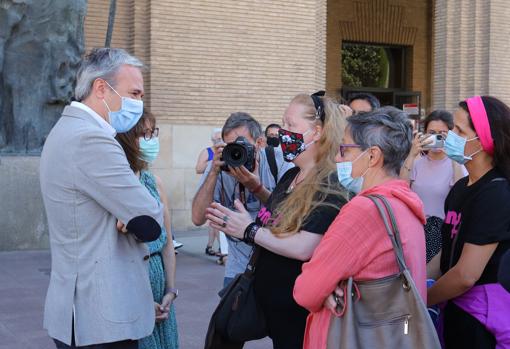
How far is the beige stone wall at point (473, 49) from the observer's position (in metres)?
16.8

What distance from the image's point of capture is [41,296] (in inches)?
300

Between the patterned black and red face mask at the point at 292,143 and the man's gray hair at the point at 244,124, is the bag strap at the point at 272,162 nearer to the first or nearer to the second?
the man's gray hair at the point at 244,124

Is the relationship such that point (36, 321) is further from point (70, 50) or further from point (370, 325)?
point (70, 50)

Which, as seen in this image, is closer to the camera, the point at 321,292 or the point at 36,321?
the point at 321,292

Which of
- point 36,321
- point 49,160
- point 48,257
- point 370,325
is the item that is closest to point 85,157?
point 49,160

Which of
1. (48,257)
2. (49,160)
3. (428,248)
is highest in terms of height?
(49,160)

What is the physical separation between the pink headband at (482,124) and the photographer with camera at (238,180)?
3.96 feet

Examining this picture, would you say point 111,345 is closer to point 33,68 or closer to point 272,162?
point 272,162

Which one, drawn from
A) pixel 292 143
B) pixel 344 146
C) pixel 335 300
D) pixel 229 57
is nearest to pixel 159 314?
pixel 292 143

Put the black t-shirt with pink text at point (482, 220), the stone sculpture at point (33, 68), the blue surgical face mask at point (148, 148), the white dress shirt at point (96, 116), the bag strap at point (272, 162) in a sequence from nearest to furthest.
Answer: the white dress shirt at point (96, 116) < the black t-shirt with pink text at point (482, 220) < the blue surgical face mask at point (148, 148) < the bag strap at point (272, 162) < the stone sculpture at point (33, 68)

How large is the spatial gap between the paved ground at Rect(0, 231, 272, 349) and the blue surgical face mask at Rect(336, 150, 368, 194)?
322cm

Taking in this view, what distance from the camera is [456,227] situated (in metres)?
3.40

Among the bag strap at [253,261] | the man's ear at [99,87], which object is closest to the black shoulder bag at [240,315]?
the bag strap at [253,261]

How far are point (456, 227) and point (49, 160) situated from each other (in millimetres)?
1859
